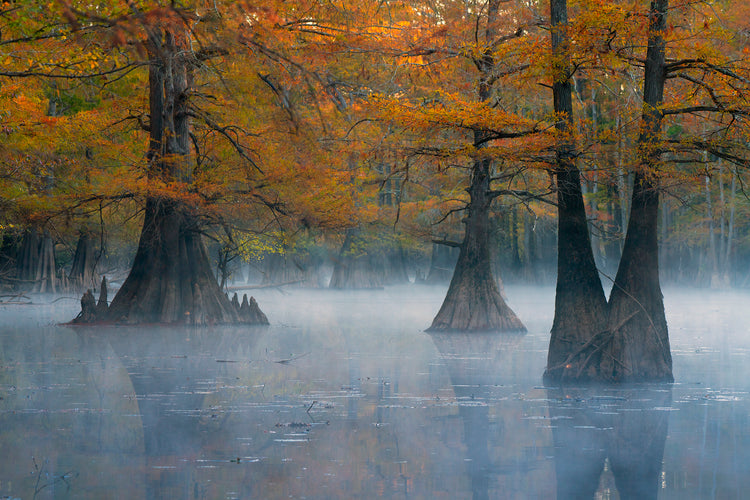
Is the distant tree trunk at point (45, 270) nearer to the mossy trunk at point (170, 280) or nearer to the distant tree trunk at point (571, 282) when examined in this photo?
the mossy trunk at point (170, 280)

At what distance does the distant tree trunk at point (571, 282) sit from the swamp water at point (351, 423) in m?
0.65

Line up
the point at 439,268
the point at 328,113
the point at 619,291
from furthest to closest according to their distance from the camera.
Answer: the point at 439,268 < the point at 328,113 < the point at 619,291

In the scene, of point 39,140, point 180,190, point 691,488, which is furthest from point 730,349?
point 39,140

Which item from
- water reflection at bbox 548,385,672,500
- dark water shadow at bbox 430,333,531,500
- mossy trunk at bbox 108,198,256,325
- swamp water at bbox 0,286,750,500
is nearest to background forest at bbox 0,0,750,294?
mossy trunk at bbox 108,198,256,325

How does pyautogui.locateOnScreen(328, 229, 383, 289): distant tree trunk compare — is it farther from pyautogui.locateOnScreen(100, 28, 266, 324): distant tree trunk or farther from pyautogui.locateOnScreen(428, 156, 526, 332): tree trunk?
pyautogui.locateOnScreen(428, 156, 526, 332): tree trunk

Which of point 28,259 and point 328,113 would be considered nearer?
point 328,113

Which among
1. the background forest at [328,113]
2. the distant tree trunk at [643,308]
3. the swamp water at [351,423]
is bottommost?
A: the swamp water at [351,423]

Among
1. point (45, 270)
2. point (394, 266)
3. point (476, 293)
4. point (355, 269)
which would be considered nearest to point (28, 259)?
point (45, 270)

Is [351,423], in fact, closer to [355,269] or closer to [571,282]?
[571,282]

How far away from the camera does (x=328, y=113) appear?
2352 centimetres

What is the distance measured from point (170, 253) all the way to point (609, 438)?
612 inches

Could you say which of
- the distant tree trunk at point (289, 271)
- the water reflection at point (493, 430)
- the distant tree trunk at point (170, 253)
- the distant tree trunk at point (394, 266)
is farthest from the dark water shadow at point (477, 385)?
the distant tree trunk at point (394, 266)

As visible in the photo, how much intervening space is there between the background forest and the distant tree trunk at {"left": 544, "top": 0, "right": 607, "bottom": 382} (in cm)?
35

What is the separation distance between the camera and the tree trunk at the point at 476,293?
813 inches
